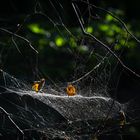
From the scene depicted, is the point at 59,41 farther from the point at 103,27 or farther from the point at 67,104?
the point at 67,104

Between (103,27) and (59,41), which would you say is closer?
(59,41)

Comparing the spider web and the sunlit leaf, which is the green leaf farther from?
the spider web

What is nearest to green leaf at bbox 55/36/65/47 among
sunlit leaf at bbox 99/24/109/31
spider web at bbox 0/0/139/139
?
sunlit leaf at bbox 99/24/109/31

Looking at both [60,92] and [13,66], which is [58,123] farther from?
[13,66]

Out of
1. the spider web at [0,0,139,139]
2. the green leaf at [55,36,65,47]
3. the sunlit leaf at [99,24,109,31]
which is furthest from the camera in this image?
the sunlit leaf at [99,24,109,31]

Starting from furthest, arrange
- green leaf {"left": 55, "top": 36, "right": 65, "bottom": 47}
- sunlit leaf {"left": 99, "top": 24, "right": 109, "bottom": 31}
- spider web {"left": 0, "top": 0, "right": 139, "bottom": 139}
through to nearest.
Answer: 1. sunlit leaf {"left": 99, "top": 24, "right": 109, "bottom": 31}
2. green leaf {"left": 55, "top": 36, "right": 65, "bottom": 47}
3. spider web {"left": 0, "top": 0, "right": 139, "bottom": 139}

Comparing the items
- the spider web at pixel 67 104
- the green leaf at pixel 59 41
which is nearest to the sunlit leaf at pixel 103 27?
the green leaf at pixel 59 41

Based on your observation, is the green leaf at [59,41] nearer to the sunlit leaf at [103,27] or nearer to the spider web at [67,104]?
the sunlit leaf at [103,27]

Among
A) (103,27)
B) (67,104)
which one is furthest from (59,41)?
(67,104)

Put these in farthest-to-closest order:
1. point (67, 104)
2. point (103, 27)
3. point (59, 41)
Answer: point (103, 27)
point (59, 41)
point (67, 104)
